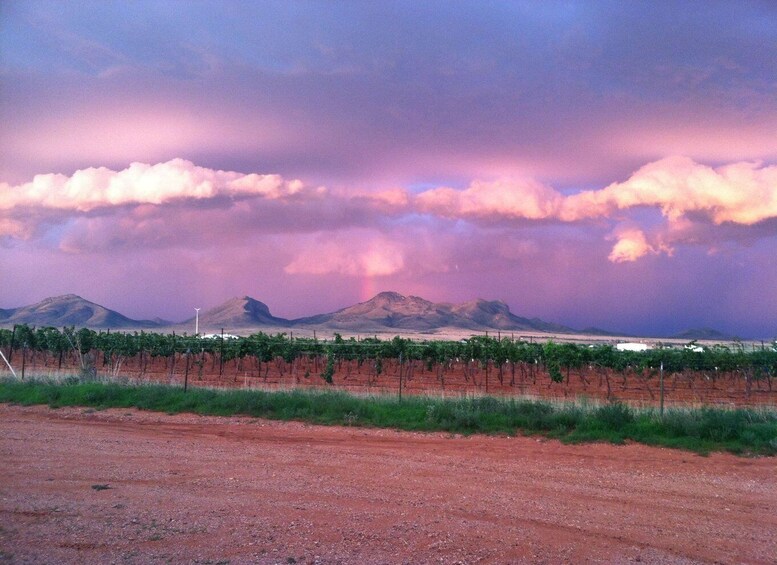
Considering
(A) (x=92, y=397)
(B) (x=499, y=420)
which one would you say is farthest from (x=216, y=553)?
(A) (x=92, y=397)

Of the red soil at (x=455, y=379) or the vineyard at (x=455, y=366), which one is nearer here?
the red soil at (x=455, y=379)

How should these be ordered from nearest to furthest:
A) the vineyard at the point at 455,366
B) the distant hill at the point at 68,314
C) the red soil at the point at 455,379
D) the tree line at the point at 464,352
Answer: the red soil at the point at 455,379, the vineyard at the point at 455,366, the tree line at the point at 464,352, the distant hill at the point at 68,314

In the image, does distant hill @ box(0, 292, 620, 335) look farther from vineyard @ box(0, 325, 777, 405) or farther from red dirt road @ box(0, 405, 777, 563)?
red dirt road @ box(0, 405, 777, 563)

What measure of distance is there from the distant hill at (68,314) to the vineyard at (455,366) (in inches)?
3924

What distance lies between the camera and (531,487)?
10453 mm

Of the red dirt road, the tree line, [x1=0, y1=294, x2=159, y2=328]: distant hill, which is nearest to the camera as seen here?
the red dirt road

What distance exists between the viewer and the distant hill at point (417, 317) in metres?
153

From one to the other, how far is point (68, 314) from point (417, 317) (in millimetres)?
82523

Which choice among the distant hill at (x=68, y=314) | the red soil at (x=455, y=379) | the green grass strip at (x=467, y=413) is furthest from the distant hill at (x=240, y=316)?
the green grass strip at (x=467, y=413)

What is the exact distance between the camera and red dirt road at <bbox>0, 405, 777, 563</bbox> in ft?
23.4

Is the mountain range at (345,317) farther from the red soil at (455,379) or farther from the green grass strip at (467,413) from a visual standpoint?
the green grass strip at (467,413)

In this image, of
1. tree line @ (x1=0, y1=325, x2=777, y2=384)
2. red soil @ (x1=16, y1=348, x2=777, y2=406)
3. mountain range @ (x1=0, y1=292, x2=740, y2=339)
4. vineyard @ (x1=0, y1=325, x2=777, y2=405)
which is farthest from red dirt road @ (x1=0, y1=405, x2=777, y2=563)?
mountain range @ (x1=0, y1=292, x2=740, y2=339)

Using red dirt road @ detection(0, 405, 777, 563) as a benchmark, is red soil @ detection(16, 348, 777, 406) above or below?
below

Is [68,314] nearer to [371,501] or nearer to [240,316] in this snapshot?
[240,316]
